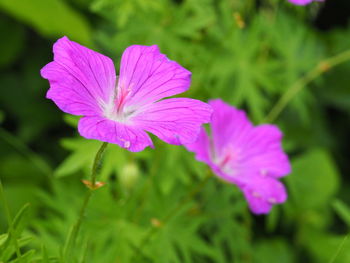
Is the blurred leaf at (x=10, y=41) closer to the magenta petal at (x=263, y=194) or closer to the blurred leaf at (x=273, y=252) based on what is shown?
the blurred leaf at (x=273, y=252)

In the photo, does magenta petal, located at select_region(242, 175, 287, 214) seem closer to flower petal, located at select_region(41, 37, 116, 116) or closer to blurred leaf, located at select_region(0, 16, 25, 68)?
flower petal, located at select_region(41, 37, 116, 116)

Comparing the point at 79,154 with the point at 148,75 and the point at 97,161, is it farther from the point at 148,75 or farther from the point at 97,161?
the point at 97,161

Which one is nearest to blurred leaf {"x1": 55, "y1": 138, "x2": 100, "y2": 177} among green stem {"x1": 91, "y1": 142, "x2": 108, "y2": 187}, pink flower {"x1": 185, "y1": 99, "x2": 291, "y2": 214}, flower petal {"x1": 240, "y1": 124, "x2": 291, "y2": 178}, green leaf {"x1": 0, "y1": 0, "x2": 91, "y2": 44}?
pink flower {"x1": 185, "y1": 99, "x2": 291, "y2": 214}

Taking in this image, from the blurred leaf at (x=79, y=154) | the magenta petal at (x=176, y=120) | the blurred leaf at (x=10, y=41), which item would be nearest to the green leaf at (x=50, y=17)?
the blurred leaf at (x=10, y=41)

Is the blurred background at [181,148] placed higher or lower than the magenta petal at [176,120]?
lower

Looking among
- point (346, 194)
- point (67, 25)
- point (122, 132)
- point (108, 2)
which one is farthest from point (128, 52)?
point (346, 194)
